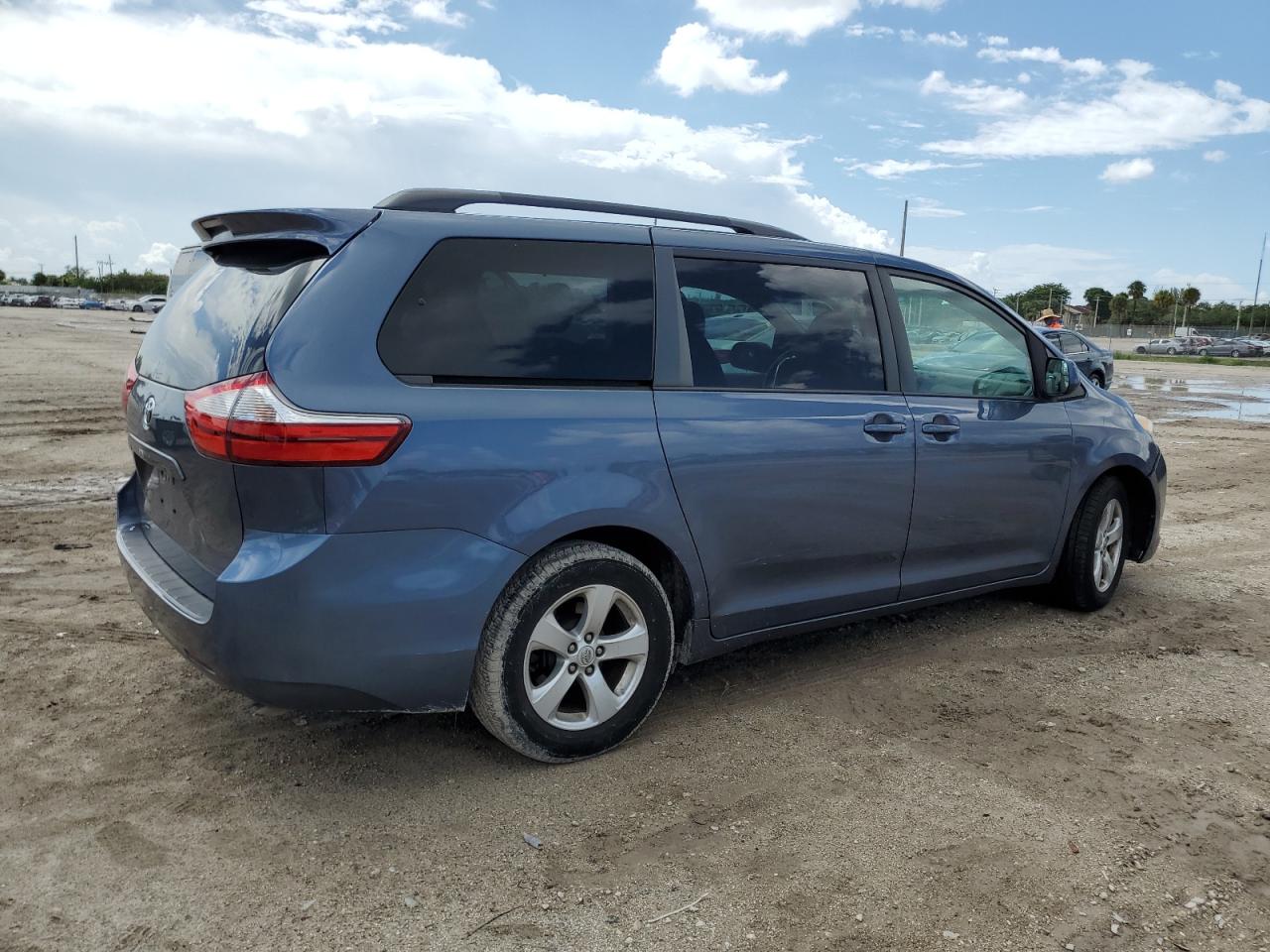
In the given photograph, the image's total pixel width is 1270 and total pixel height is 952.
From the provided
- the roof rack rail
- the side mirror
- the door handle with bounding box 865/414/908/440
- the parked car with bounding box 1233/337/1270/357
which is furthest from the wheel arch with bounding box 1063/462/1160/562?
the parked car with bounding box 1233/337/1270/357

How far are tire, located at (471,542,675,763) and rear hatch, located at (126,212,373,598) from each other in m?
0.86

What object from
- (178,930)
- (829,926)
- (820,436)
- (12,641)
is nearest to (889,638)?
(820,436)

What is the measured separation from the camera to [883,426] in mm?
4168

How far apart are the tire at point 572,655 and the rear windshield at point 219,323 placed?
105 centimetres

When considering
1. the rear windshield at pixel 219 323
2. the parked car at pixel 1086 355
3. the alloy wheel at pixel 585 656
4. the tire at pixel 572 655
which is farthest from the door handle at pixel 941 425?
the parked car at pixel 1086 355

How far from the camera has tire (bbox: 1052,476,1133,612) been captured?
5.20m

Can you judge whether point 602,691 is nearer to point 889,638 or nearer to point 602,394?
point 602,394

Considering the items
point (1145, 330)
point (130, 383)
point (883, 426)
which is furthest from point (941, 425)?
point (1145, 330)

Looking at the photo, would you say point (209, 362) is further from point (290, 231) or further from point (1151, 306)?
point (1151, 306)

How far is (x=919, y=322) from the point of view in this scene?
460cm

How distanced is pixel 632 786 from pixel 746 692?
93cm

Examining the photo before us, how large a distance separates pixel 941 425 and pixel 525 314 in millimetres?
1955

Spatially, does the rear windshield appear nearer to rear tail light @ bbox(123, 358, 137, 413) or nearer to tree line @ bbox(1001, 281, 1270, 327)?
rear tail light @ bbox(123, 358, 137, 413)

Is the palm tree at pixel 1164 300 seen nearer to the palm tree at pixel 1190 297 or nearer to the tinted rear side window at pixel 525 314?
the palm tree at pixel 1190 297
